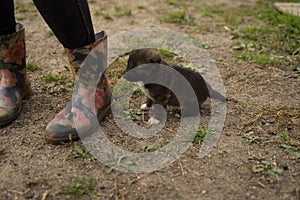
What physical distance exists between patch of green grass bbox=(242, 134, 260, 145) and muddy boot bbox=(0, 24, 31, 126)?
1674 millimetres

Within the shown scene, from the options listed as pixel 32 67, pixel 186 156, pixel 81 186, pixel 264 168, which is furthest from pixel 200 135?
pixel 32 67

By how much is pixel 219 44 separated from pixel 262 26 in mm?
823

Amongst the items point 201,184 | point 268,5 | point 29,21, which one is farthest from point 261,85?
point 29,21

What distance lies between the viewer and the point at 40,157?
104 inches

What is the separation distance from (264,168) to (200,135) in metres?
0.53

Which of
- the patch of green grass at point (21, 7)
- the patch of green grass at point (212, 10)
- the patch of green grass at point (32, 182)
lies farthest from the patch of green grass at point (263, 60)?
the patch of green grass at point (21, 7)

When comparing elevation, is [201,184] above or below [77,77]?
below

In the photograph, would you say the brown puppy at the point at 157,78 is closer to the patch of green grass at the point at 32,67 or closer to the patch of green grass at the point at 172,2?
the patch of green grass at the point at 32,67

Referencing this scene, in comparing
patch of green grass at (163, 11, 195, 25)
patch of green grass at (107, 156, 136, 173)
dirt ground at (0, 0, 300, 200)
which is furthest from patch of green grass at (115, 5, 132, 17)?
patch of green grass at (107, 156, 136, 173)

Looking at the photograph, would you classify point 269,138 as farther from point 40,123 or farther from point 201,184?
point 40,123

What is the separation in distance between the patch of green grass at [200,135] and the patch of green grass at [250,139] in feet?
0.88

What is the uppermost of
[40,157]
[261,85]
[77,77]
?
[77,77]

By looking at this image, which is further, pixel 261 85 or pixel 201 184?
pixel 261 85

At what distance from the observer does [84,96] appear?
2.90 m
